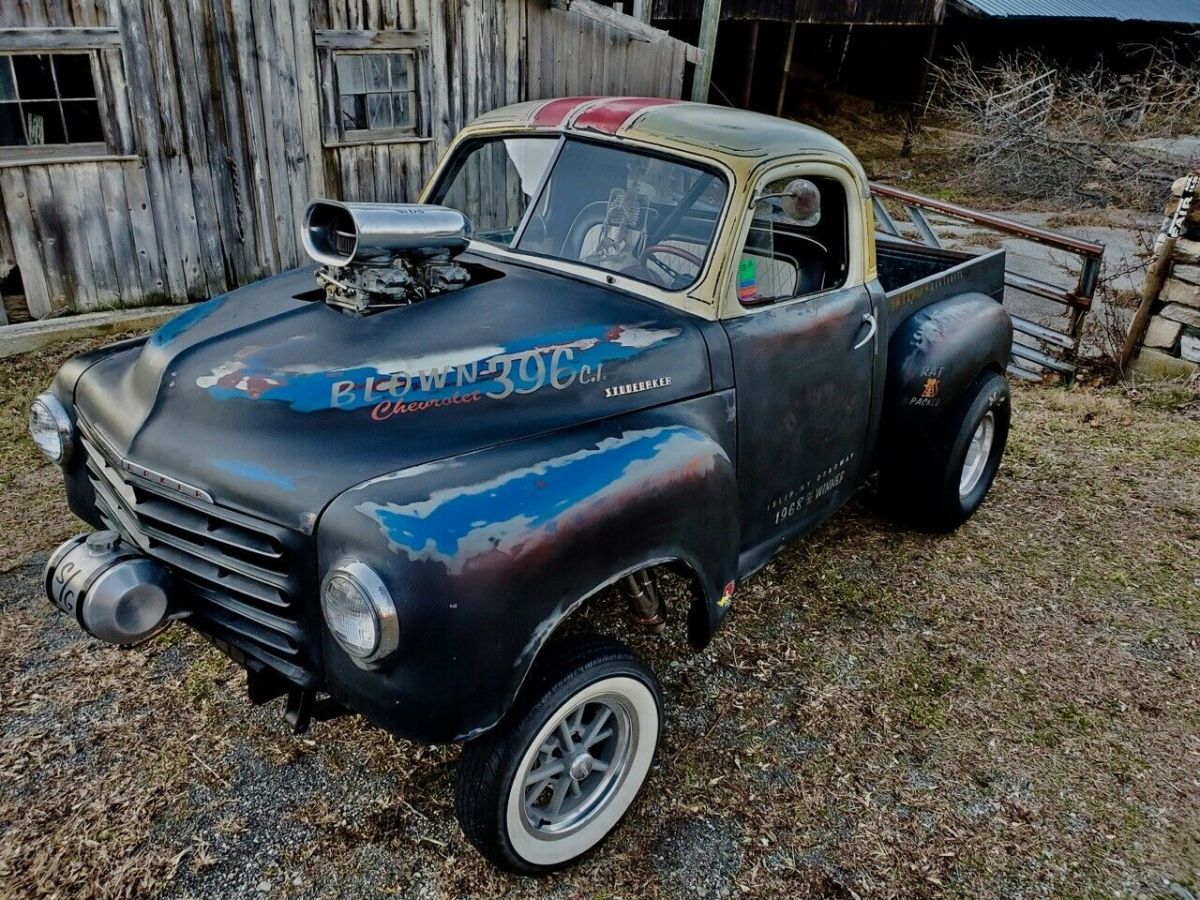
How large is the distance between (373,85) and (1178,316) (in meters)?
6.63

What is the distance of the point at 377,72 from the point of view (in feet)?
24.2

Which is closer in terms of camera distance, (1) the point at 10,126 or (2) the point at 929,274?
(2) the point at 929,274

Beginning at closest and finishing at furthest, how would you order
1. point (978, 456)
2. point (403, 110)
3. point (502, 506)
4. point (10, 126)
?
point (502, 506)
point (978, 456)
point (10, 126)
point (403, 110)

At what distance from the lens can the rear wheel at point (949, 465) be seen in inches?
163

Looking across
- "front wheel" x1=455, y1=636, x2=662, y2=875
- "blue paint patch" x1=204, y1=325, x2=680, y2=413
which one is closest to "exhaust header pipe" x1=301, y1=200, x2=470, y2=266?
"blue paint patch" x1=204, y1=325, x2=680, y2=413

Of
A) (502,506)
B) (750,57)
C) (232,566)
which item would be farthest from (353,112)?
(750,57)

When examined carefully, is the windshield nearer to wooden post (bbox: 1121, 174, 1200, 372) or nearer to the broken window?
the broken window

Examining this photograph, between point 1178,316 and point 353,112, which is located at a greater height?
point 353,112

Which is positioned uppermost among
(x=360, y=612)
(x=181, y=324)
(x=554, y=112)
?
(x=554, y=112)

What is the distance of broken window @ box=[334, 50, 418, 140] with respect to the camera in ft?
23.6

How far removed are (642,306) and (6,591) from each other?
2.96 m

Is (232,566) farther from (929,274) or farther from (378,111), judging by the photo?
(378,111)

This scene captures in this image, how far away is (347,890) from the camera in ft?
8.32

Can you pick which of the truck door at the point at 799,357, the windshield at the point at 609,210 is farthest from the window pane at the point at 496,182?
the truck door at the point at 799,357
